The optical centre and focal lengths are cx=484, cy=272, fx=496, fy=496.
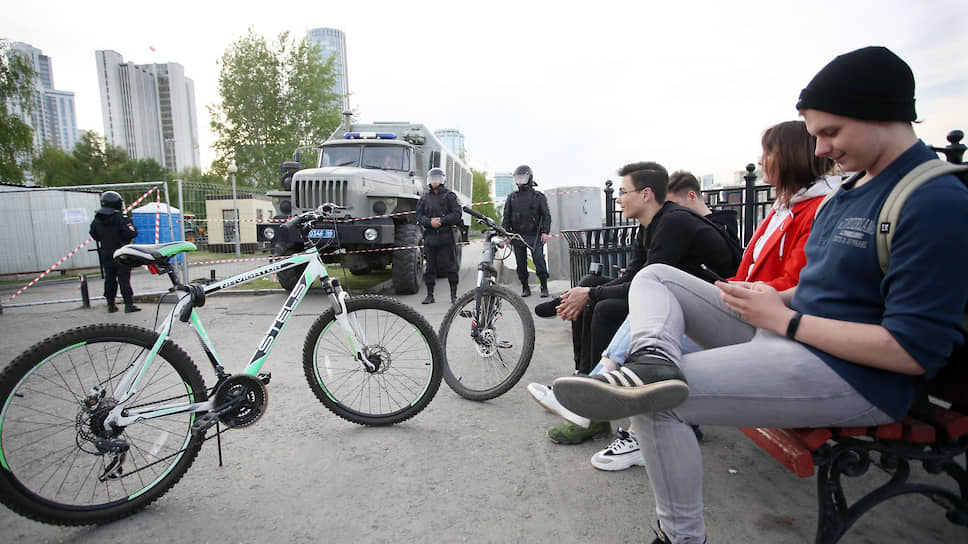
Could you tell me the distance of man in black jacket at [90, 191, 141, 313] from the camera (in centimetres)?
751

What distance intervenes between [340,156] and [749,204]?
7.49 metres

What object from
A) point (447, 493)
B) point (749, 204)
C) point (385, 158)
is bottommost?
point (447, 493)

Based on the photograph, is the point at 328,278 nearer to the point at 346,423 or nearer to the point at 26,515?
the point at 346,423

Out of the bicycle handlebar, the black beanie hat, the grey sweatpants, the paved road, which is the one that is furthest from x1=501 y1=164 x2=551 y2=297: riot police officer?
the black beanie hat

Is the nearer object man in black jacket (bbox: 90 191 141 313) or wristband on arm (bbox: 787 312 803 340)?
wristband on arm (bbox: 787 312 803 340)

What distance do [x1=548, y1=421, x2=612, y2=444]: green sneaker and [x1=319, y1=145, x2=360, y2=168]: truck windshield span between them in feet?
26.2

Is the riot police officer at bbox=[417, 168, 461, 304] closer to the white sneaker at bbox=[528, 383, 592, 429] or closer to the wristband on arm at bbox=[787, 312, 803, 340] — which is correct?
the white sneaker at bbox=[528, 383, 592, 429]

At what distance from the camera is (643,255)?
120 inches

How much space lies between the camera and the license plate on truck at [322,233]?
3096mm

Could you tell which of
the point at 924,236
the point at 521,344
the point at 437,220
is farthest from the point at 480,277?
the point at 437,220

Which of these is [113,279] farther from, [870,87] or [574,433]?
[870,87]

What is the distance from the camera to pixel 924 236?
1.23 meters

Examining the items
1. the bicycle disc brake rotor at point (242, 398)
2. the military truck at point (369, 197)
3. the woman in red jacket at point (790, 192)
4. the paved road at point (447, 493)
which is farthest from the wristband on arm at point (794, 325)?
the military truck at point (369, 197)

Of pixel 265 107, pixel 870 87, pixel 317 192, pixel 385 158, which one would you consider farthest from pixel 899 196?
pixel 265 107
